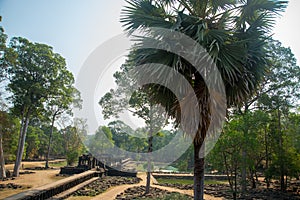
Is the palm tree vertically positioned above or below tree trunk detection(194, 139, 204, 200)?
above

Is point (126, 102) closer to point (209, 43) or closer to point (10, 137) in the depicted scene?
point (209, 43)

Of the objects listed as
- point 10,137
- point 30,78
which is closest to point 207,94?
point 30,78

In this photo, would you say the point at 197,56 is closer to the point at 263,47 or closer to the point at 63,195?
the point at 263,47

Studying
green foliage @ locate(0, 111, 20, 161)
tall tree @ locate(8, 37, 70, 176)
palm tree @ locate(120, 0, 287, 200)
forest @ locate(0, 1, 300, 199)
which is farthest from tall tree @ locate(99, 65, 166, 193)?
green foliage @ locate(0, 111, 20, 161)

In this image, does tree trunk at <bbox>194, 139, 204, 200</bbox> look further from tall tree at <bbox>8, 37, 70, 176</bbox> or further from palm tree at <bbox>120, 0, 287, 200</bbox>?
tall tree at <bbox>8, 37, 70, 176</bbox>

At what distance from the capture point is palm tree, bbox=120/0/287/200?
14.0 feet

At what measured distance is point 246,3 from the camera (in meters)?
4.98

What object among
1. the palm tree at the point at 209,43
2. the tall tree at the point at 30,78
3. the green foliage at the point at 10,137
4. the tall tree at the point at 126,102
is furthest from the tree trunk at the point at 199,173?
the green foliage at the point at 10,137

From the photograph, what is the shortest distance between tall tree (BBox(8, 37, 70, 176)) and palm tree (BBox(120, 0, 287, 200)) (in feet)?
37.2

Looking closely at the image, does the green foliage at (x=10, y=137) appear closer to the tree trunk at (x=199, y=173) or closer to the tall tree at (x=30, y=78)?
the tall tree at (x=30, y=78)

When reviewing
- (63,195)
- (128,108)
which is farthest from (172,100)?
(128,108)

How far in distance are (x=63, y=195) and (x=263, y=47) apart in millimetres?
7051

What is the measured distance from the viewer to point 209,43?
4.21m

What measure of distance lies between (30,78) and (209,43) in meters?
13.4
